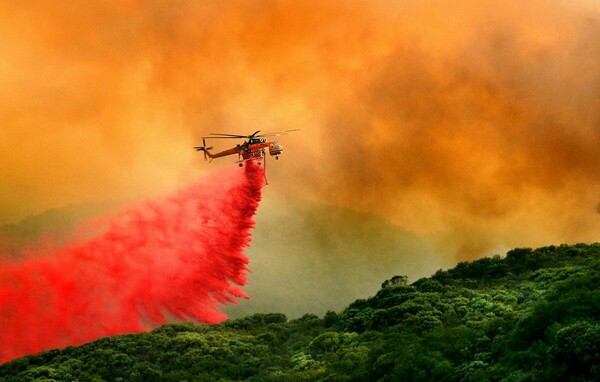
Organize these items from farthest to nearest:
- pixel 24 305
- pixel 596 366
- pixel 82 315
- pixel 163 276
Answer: pixel 24 305, pixel 82 315, pixel 163 276, pixel 596 366

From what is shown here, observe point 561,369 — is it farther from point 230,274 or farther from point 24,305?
point 24,305

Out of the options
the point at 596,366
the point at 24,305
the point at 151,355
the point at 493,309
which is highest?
the point at 24,305

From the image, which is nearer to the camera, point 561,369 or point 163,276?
point 561,369

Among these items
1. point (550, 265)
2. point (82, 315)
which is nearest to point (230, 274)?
point (82, 315)

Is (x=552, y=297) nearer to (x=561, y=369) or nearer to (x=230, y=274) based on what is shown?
(x=561, y=369)

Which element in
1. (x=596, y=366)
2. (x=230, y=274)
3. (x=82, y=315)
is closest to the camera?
(x=596, y=366)

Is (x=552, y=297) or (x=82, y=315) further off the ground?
(x=82, y=315)
